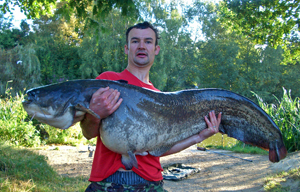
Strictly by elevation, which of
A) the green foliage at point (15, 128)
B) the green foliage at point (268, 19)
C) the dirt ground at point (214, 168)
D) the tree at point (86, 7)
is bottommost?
the dirt ground at point (214, 168)

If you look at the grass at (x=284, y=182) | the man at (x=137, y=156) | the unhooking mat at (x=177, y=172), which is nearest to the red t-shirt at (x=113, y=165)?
the man at (x=137, y=156)

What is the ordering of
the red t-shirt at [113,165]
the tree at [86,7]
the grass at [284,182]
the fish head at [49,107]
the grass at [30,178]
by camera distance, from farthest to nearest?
the grass at [284,182] < the tree at [86,7] < the grass at [30,178] < the red t-shirt at [113,165] < the fish head at [49,107]

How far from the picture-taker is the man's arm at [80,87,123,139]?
1743 millimetres

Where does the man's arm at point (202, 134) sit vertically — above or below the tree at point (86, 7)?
below

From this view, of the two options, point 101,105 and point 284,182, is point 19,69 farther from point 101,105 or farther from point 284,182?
point 101,105

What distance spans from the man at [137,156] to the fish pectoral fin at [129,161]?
60 mm

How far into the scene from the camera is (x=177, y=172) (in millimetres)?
6453

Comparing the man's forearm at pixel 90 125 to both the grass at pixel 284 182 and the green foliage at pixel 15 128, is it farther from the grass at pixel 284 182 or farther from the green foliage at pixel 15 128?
the green foliage at pixel 15 128

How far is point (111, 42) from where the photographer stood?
24.9 meters

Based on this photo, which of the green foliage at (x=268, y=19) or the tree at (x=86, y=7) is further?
the green foliage at (x=268, y=19)

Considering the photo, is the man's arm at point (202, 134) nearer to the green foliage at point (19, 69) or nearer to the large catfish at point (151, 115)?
the large catfish at point (151, 115)

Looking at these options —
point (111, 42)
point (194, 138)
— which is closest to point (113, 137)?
point (194, 138)

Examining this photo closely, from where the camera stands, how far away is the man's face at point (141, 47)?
2252 mm

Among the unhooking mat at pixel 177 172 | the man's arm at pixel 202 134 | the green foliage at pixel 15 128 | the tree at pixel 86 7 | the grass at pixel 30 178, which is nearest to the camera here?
the man's arm at pixel 202 134
